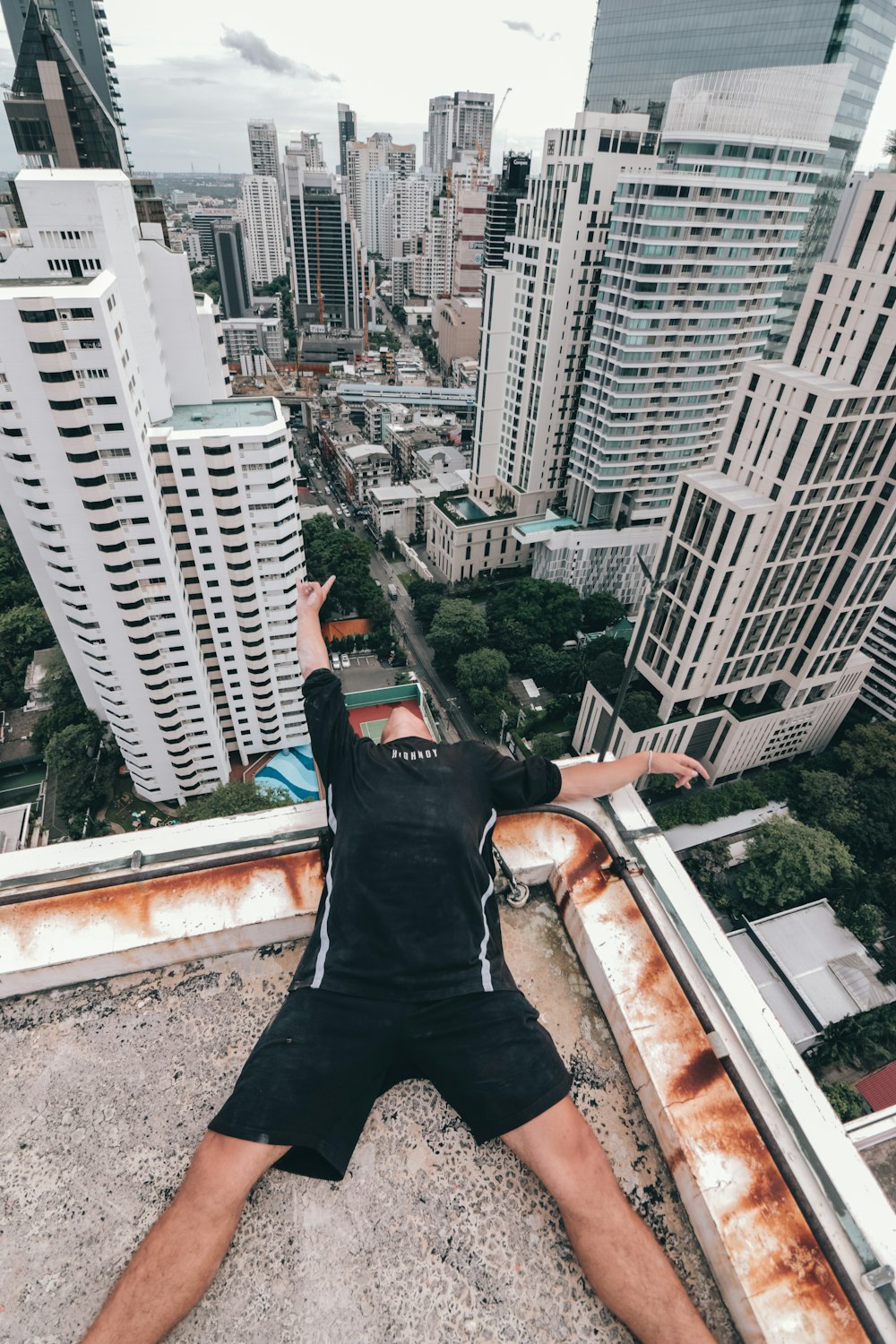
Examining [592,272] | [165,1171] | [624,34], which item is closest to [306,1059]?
[165,1171]

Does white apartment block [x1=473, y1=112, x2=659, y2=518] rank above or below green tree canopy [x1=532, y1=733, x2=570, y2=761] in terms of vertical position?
above

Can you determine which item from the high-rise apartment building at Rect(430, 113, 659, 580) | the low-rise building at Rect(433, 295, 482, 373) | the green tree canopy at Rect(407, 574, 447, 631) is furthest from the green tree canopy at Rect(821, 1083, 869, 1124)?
the low-rise building at Rect(433, 295, 482, 373)

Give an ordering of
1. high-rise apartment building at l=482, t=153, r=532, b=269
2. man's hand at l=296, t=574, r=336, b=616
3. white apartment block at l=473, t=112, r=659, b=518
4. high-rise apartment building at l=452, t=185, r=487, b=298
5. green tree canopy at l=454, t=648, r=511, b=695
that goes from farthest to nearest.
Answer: high-rise apartment building at l=452, t=185, r=487, b=298
high-rise apartment building at l=482, t=153, r=532, b=269
green tree canopy at l=454, t=648, r=511, b=695
white apartment block at l=473, t=112, r=659, b=518
man's hand at l=296, t=574, r=336, b=616

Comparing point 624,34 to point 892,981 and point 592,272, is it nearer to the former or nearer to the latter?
point 592,272

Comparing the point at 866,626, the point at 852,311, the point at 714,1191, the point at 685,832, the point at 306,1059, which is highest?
the point at 852,311

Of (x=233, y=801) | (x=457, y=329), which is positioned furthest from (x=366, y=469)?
(x=457, y=329)

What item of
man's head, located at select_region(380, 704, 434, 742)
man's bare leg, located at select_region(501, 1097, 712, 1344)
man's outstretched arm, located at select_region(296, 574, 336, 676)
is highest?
man's outstretched arm, located at select_region(296, 574, 336, 676)

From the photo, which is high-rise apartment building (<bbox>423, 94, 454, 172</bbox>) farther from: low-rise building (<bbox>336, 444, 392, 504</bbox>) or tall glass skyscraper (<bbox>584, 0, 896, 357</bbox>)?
low-rise building (<bbox>336, 444, 392, 504</bbox>)

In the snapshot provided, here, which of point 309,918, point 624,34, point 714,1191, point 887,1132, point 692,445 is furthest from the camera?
point 624,34
